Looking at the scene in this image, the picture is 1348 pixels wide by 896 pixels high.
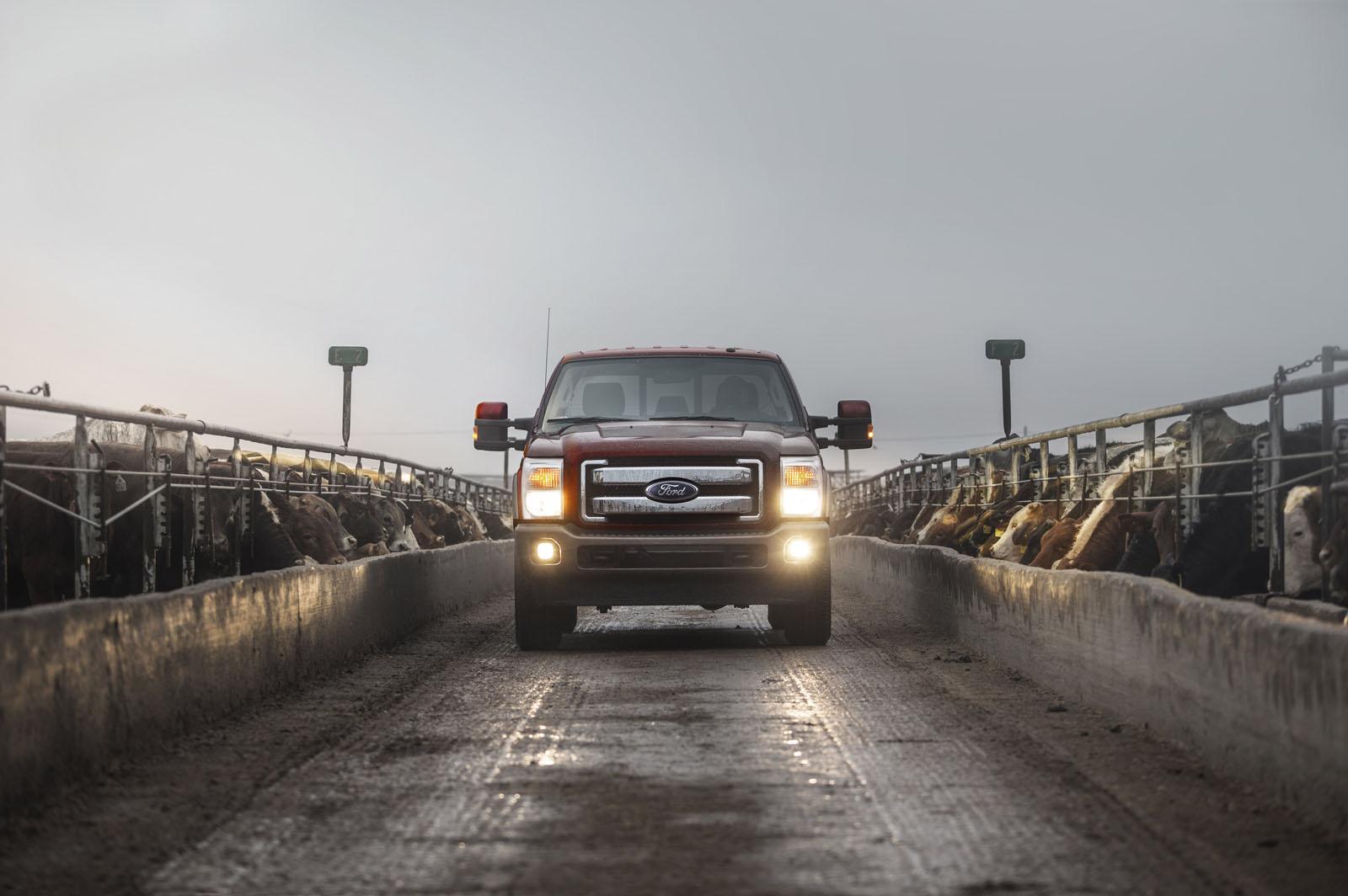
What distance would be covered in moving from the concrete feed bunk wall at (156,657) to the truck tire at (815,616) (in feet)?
10.1

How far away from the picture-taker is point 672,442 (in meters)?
11.9

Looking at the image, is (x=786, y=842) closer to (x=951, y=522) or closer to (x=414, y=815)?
(x=414, y=815)

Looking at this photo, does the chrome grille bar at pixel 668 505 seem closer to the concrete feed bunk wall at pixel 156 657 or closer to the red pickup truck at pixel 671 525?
the red pickup truck at pixel 671 525

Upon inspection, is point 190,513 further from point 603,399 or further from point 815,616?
point 815,616

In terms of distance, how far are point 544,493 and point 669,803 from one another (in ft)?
20.5

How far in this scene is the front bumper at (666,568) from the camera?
11773 millimetres

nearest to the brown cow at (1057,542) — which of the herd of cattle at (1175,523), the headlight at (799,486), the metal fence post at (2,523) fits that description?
the herd of cattle at (1175,523)

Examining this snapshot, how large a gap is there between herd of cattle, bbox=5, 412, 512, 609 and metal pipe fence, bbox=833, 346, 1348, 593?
22.2 feet

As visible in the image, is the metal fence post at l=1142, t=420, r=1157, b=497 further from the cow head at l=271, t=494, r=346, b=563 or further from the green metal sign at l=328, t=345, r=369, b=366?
the green metal sign at l=328, t=345, r=369, b=366

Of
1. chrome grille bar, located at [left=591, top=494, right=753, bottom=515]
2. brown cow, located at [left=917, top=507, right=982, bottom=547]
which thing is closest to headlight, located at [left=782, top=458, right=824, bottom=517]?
chrome grille bar, located at [left=591, top=494, right=753, bottom=515]

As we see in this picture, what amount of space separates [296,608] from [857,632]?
207 inches

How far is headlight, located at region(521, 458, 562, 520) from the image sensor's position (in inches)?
471

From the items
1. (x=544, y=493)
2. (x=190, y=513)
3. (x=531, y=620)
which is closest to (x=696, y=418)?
(x=544, y=493)

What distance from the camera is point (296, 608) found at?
32.6 ft
